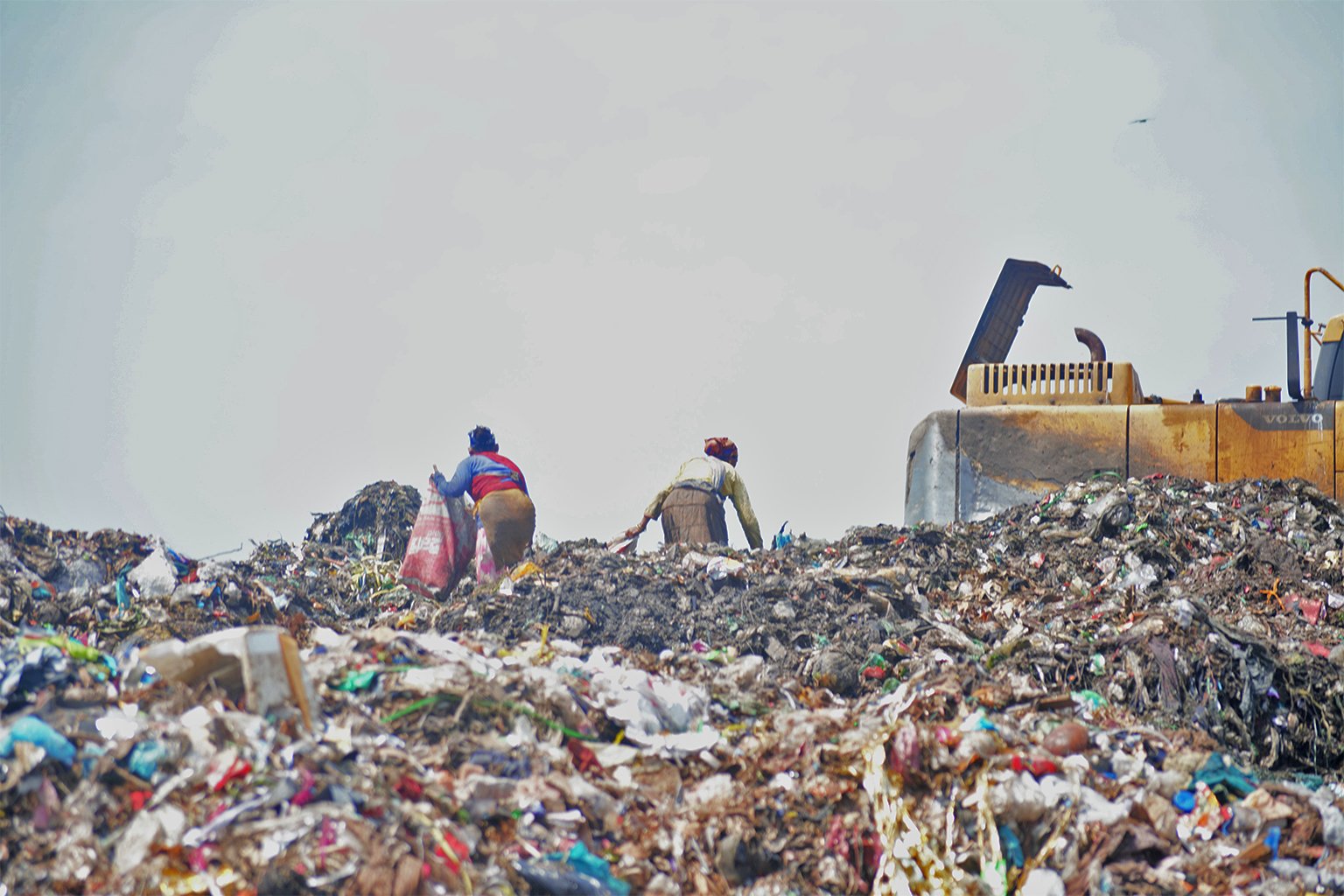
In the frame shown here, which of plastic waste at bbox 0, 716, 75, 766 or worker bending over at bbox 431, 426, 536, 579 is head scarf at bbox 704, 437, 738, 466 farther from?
plastic waste at bbox 0, 716, 75, 766

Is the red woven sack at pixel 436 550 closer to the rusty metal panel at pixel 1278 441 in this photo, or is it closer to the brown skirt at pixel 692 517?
the brown skirt at pixel 692 517

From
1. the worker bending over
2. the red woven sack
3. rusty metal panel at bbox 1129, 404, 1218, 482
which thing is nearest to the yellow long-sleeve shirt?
the worker bending over

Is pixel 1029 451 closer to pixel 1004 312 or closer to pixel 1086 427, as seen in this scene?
pixel 1086 427

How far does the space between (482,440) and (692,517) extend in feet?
5.71

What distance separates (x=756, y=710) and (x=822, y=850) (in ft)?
4.41

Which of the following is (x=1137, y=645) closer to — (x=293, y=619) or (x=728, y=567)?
(x=728, y=567)

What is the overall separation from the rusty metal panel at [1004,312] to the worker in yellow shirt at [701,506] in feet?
6.89

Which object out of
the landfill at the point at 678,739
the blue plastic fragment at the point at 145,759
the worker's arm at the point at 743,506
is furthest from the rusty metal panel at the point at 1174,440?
the blue plastic fragment at the point at 145,759

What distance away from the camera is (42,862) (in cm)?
398

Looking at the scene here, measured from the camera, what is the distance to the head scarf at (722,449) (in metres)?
10.8

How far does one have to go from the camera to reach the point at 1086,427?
10.3 m

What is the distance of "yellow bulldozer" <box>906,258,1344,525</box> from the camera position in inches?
387

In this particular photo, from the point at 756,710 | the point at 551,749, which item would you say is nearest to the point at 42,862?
the point at 551,749

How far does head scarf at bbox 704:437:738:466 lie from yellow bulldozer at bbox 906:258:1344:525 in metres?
Result: 1.53
